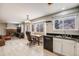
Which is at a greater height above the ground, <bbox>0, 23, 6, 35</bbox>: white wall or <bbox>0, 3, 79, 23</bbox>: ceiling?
<bbox>0, 3, 79, 23</bbox>: ceiling

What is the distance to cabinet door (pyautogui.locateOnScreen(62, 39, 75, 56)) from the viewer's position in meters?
3.19

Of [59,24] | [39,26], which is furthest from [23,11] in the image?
[59,24]

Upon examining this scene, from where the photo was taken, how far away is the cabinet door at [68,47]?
319 centimetres

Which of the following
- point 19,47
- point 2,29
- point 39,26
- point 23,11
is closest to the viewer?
point 2,29

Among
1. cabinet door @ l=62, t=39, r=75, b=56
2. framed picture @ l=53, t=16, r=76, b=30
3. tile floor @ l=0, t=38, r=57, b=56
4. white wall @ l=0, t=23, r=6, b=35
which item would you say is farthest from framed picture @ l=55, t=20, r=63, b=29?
white wall @ l=0, t=23, r=6, b=35

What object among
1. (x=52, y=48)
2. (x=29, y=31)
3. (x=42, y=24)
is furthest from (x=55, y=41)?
(x=29, y=31)

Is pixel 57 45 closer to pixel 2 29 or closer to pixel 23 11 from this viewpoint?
pixel 23 11

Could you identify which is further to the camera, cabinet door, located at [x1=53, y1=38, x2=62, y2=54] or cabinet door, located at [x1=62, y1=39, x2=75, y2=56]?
cabinet door, located at [x1=53, y1=38, x2=62, y2=54]

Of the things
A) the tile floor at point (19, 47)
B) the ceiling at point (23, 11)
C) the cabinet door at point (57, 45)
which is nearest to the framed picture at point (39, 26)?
the ceiling at point (23, 11)

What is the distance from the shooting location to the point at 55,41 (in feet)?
13.3

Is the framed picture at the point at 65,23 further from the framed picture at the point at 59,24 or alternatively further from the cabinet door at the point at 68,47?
the cabinet door at the point at 68,47

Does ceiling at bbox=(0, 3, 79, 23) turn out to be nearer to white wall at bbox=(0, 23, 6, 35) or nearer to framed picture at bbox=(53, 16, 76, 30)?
white wall at bbox=(0, 23, 6, 35)

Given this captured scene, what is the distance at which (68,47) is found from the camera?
3.34 m

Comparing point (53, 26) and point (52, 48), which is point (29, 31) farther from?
point (52, 48)
